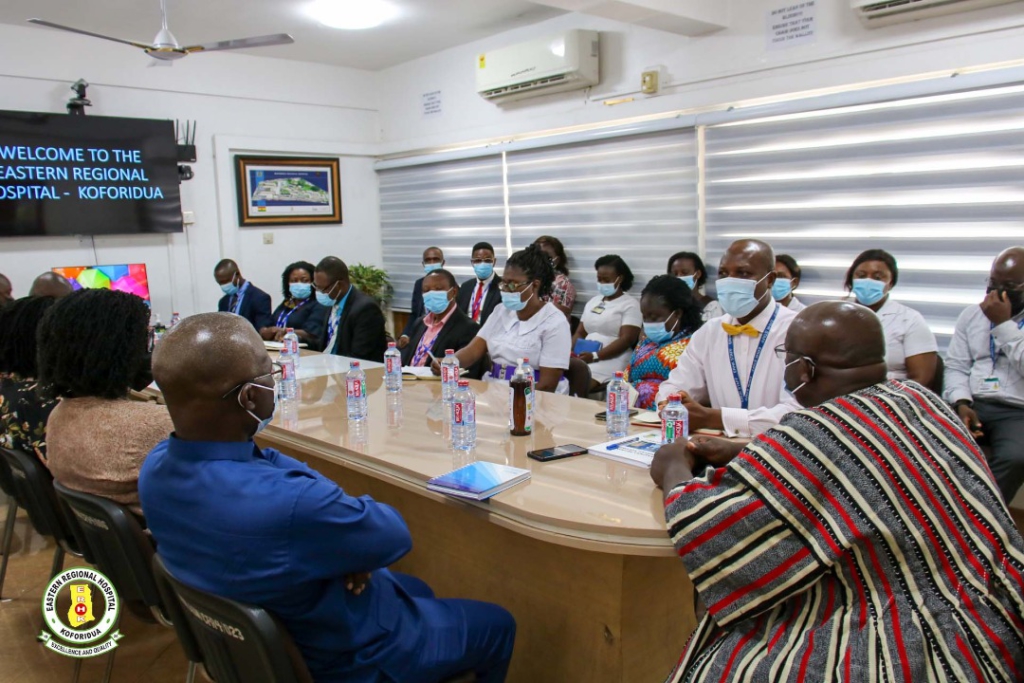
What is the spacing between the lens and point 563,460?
2.10 metres

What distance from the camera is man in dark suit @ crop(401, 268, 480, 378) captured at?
3.92 metres

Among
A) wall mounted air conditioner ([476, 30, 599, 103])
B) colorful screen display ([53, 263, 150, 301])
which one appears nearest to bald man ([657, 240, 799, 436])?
wall mounted air conditioner ([476, 30, 599, 103])

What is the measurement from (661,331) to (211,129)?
5.20 meters

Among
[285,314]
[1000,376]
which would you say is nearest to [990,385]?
[1000,376]

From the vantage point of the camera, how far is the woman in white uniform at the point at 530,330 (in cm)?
339

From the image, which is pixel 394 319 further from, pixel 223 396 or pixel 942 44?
pixel 223 396

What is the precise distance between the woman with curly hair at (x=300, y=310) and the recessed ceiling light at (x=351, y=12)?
1889mm

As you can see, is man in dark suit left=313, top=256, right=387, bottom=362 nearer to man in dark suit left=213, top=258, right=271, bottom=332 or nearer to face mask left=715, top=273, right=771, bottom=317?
man in dark suit left=213, top=258, right=271, bottom=332

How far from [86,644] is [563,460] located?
186 centimetres

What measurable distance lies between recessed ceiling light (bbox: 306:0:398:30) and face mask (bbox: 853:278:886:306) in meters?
3.84

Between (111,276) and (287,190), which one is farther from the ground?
(287,190)

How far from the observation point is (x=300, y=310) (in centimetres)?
575

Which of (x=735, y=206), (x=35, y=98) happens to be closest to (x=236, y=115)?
(x=35, y=98)

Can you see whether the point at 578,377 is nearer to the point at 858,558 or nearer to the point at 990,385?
the point at 990,385
